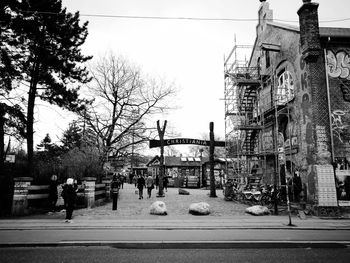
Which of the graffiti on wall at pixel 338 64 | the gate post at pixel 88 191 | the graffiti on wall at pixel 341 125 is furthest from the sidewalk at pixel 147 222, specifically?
the graffiti on wall at pixel 338 64

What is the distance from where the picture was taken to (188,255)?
21.3 ft

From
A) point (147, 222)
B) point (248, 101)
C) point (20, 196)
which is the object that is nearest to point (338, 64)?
point (248, 101)

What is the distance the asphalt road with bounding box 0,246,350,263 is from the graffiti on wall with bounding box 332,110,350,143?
367 inches

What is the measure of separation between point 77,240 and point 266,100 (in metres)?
16.4

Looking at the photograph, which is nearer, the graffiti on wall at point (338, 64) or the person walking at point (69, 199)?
the person walking at point (69, 199)

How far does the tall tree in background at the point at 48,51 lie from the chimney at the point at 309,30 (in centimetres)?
1432

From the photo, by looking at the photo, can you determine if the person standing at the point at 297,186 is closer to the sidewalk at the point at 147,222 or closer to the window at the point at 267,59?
the sidewalk at the point at 147,222

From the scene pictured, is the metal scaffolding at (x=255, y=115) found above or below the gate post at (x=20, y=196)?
above

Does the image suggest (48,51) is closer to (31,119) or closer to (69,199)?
(31,119)

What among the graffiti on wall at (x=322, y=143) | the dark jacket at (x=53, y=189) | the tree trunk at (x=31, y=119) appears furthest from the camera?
the tree trunk at (x=31, y=119)

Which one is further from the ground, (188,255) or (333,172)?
(333,172)

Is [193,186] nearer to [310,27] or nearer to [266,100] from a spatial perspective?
[266,100]

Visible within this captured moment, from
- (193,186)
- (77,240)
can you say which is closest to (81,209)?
(77,240)

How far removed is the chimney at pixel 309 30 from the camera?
48.8 ft
